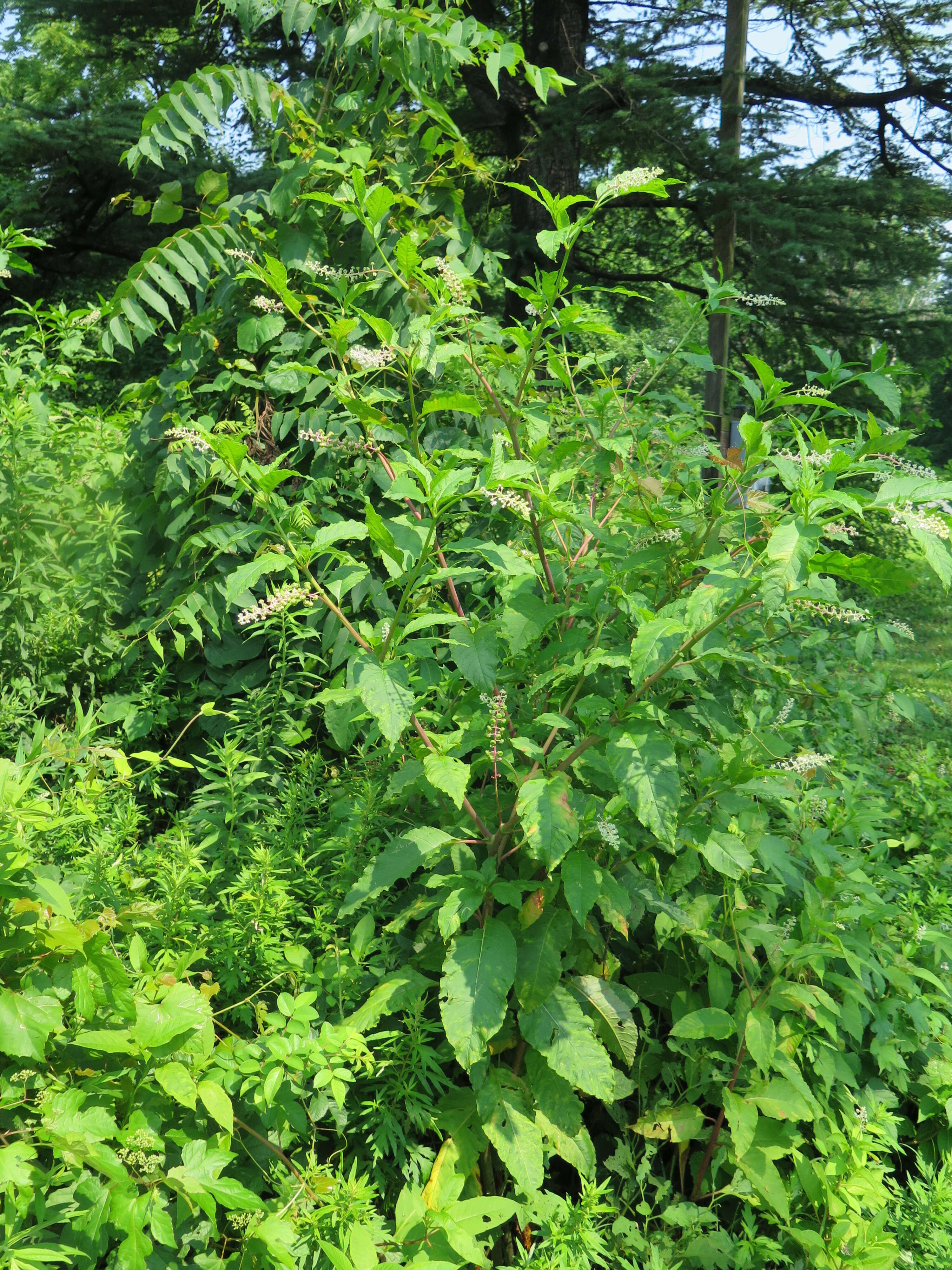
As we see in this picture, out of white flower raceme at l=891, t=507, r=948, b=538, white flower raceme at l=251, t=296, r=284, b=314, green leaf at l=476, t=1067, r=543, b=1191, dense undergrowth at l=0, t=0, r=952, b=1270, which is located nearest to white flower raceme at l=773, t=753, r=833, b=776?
dense undergrowth at l=0, t=0, r=952, b=1270

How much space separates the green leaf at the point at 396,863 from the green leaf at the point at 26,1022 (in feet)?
1.86

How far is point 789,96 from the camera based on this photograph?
8336 mm

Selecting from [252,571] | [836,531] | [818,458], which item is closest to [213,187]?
[252,571]

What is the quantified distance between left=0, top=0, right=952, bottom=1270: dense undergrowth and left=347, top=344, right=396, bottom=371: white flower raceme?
0.03 metres

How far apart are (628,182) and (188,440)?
3.67ft

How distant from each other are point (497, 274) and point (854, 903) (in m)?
2.47

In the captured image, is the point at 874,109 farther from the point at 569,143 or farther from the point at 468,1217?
the point at 468,1217

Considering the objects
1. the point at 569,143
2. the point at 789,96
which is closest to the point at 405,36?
the point at 569,143

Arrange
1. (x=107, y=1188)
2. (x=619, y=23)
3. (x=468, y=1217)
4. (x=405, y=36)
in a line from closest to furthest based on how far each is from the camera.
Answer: (x=107, y=1188)
(x=468, y=1217)
(x=405, y=36)
(x=619, y=23)

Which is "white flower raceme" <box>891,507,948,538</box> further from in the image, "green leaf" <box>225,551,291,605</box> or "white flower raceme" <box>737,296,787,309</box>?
"green leaf" <box>225,551,291,605</box>

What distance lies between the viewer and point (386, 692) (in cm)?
158

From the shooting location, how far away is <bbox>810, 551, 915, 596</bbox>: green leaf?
4.83 ft

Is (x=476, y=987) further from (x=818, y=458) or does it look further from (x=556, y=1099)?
(x=818, y=458)

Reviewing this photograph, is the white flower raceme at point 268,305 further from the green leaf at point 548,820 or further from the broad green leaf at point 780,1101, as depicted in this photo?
the broad green leaf at point 780,1101
